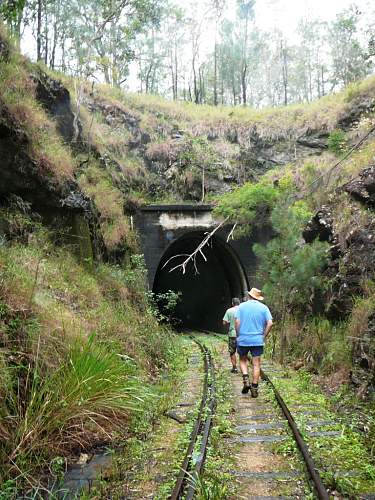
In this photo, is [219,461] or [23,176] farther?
[23,176]

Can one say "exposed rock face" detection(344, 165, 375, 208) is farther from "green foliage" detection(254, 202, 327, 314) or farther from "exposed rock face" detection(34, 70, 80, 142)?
"exposed rock face" detection(34, 70, 80, 142)

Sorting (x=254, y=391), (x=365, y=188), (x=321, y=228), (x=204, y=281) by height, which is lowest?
(x=254, y=391)

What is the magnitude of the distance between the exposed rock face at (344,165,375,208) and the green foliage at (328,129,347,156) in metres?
8.60

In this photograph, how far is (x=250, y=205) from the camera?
1647 cm

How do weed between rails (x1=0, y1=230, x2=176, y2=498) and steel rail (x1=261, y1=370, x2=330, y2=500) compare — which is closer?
steel rail (x1=261, y1=370, x2=330, y2=500)

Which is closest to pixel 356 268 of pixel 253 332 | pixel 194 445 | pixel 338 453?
pixel 253 332

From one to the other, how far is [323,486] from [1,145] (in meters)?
8.19

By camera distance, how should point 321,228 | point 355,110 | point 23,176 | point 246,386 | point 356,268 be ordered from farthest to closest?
point 355,110
point 321,228
point 23,176
point 356,268
point 246,386

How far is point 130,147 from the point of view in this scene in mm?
19172

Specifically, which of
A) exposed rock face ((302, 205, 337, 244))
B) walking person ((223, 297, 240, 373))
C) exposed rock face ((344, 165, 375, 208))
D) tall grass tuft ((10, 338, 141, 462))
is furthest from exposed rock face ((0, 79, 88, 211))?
exposed rock face ((344, 165, 375, 208))

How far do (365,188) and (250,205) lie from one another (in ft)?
21.3

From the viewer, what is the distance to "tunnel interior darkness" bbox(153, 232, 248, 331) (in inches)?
725

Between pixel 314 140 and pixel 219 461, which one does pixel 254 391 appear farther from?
pixel 314 140

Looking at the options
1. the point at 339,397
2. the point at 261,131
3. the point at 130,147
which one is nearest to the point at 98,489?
the point at 339,397
